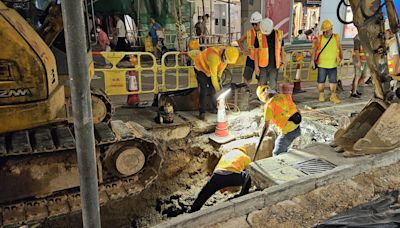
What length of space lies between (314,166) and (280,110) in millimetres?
1036

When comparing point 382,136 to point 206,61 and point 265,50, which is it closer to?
point 206,61

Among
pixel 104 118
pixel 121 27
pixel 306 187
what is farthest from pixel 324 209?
pixel 121 27

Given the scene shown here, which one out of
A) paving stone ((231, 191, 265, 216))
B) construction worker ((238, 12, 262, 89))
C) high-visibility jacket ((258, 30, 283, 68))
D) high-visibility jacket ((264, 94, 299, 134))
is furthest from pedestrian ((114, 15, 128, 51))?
paving stone ((231, 191, 265, 216))

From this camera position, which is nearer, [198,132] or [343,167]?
[343,167]

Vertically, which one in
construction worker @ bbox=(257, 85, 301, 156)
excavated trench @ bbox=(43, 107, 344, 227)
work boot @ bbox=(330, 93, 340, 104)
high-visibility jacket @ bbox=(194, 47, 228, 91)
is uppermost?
high-visibility jacket @ bbox=(194, 47, 228, 91)

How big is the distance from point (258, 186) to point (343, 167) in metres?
1.23

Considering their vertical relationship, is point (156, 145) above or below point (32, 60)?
below

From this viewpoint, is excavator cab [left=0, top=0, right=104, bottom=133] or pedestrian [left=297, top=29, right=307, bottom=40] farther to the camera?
pedestrian [left=297, top=29, right=307, bottom=40]

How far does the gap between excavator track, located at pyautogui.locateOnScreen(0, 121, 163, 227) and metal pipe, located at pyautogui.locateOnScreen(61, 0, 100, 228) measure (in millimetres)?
2006

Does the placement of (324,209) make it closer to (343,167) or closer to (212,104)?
(343,167)

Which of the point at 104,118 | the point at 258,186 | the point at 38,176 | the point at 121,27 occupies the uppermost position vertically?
the point at 121,27

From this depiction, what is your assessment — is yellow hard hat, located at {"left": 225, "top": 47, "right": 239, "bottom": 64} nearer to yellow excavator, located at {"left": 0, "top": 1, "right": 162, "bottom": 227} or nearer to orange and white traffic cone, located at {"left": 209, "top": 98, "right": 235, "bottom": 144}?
orange and white traffic cone, located at {"left": 209, "top": 98, "right": 235, "bottom": 144}

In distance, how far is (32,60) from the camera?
3648 mm

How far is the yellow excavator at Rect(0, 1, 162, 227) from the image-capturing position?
3662mm
